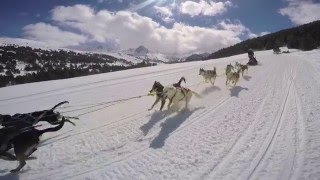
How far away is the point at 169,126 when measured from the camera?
29.7 feet

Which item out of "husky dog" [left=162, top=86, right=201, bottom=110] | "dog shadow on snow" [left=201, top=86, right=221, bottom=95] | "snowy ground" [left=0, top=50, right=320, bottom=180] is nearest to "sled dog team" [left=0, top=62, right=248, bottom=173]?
"husky dog" [left=162, top=86, right=201, bottom=110]

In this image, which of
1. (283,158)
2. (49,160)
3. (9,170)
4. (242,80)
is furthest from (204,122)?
(242,80)

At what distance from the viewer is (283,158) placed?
248 inches

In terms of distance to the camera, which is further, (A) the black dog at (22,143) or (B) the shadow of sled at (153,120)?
(B) the shadow of sled at (153,120)

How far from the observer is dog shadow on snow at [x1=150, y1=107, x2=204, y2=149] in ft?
25.1

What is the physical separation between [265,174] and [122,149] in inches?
121

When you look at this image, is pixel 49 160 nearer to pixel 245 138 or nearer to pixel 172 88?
pixel 245 138

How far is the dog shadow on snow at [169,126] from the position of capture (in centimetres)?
766

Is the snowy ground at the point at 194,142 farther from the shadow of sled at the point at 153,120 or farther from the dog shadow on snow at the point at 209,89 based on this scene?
the dog shadow on snow at the point at 209,89

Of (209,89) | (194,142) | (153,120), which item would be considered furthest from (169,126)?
(209,89)

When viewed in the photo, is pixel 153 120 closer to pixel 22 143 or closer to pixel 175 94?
pixel 175 94

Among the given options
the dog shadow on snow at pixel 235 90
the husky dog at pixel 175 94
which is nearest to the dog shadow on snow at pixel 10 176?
the husky dog at pixel 175 94

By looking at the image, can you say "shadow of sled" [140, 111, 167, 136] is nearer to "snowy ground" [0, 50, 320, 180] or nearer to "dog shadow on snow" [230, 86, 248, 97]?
"snowy ground" [0, 50, 320, 180]

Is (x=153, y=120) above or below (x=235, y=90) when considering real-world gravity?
below
